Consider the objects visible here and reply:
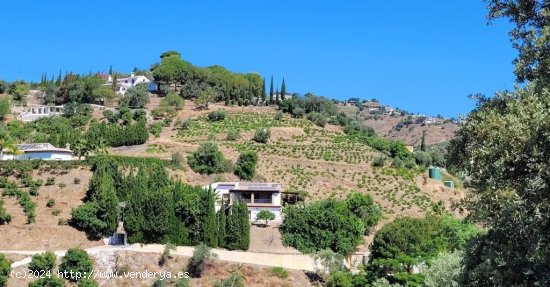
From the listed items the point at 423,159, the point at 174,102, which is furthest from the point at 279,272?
the point at 174,102

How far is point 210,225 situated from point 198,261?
3.57m

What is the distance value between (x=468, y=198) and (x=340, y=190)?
6116 cm

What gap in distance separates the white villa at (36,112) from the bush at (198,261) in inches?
1857

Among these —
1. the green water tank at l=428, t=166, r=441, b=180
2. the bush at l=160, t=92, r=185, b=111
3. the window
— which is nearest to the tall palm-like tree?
the window

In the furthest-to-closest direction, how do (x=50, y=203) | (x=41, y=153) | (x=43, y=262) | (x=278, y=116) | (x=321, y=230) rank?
(x=278, y=116) < (x=41, y=153) < (x=321, y=230) < (x=50, y=203) < (x=43, y=262)

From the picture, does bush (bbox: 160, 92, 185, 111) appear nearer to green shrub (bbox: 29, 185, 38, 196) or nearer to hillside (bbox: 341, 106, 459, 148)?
green shrub (bbox: 29, 185, 38, 196)

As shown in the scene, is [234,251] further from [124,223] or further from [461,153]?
[461,153]

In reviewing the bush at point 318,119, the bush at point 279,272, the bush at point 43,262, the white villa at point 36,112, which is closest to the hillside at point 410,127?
the bush at point 318,119

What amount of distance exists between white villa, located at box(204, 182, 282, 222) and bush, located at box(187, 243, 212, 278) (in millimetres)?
11063

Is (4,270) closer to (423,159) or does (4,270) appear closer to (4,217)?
(4,217)

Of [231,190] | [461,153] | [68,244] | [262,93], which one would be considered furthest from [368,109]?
[461,153]

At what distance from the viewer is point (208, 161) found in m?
71.1

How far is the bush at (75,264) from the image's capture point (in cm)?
4612

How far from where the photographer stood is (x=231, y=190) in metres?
62.1
